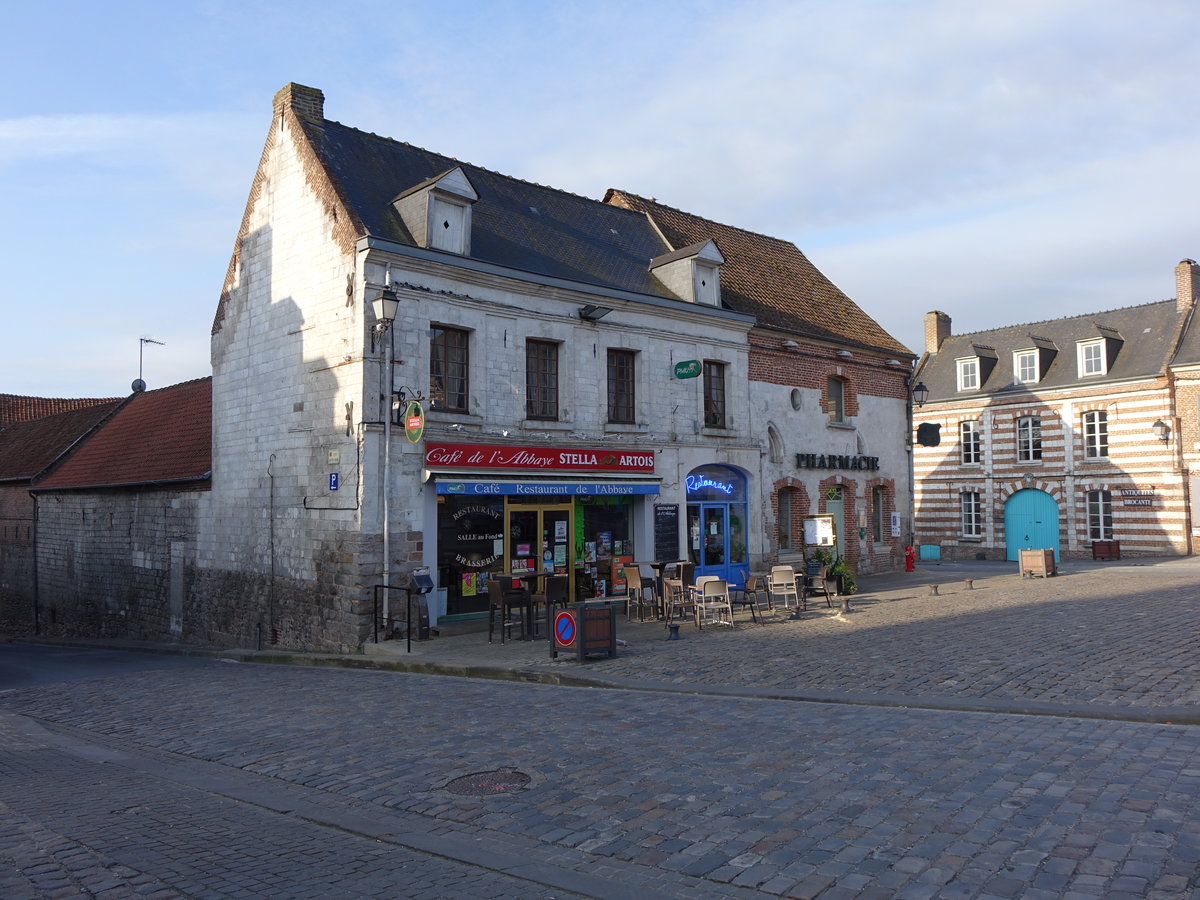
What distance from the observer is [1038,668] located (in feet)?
32.7

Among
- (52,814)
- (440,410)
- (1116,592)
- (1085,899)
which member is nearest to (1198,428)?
(1116,592)

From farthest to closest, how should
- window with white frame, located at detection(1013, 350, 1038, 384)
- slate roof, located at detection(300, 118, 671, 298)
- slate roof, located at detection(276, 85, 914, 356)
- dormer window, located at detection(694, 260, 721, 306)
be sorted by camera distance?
window with white frame, located at detection(1013, 350, 1038, 384), dormer window, located at detection(694, 260, 721, 306), slate roof, located at detection(276, 85, 914, 356), slate roof, located at detection(300, 118, 671, 298)

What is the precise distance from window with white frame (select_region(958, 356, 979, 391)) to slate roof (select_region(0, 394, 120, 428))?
108 feet

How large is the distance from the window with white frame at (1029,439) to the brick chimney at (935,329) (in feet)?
19.9

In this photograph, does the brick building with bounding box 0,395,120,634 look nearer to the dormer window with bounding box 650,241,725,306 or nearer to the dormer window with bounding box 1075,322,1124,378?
the dormer window with bounding box 650,241,725,306

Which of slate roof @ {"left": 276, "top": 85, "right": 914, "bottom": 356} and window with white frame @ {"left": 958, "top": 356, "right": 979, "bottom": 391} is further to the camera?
window with white frame @ {"left": 958, "top": 356, "right": 979, "bottom": 391}

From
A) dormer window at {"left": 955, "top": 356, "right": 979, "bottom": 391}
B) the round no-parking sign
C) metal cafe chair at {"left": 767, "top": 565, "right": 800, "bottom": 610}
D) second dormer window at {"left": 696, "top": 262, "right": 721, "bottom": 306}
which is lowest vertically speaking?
the round no-parking sign

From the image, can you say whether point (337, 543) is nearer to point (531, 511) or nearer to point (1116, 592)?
point (531, 511)

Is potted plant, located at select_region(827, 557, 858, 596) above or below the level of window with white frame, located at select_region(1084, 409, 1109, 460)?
below

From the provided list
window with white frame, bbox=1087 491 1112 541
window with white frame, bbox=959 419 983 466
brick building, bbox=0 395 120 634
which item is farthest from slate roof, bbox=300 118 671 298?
window with white frame, bbox=1087 491 1112 541

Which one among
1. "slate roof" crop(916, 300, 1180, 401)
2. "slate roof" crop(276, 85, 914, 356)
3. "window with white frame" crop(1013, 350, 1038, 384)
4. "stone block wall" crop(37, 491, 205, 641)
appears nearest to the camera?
"slate roof" crop(276, 85, 914, 356)

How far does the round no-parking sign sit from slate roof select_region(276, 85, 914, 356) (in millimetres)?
6954

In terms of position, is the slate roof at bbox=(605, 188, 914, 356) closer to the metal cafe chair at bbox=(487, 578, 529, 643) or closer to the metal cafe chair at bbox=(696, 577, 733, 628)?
the metal cafe chair at bbox=(696, 577, 733, 628)

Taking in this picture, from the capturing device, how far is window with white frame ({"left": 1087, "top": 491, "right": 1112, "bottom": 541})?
1265 inches
